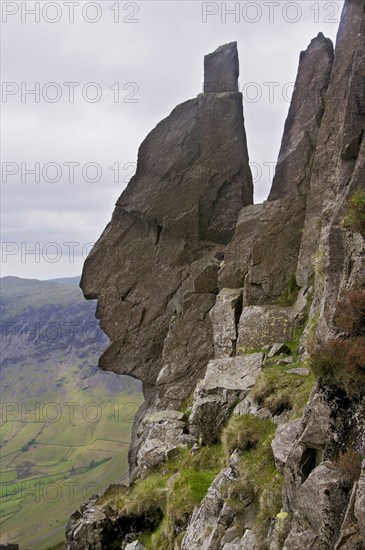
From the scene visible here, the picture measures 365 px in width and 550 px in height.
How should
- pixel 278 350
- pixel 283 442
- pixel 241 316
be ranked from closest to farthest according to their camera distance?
pixel 283 442 → pixel 278 350 → pixel 241 316

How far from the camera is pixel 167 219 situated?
157 ft

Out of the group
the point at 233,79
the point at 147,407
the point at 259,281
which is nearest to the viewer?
the point at 259,281

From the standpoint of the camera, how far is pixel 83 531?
83.1 ft

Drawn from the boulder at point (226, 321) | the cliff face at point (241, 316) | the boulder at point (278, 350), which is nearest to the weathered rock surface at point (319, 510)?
the cliff face at point (241, 316)

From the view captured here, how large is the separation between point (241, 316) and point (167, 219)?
630 inches

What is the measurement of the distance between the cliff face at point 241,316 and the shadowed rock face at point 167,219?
14 cm

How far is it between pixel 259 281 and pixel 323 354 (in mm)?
22541

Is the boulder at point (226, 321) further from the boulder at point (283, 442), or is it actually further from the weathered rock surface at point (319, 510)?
the weathered rock surface at point (319, 510)

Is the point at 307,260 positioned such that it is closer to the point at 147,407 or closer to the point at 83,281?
the point at 147,407

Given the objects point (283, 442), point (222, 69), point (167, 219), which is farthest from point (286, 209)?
point (283, 442)

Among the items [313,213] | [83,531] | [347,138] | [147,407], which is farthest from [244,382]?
[147,407]

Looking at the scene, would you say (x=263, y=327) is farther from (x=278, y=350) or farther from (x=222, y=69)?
(x=222, y=69)

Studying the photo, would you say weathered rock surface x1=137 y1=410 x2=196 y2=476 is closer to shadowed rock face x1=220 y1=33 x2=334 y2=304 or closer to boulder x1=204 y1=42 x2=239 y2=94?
shadowed rock face x1=220 y1=33 x2=334 y2=304

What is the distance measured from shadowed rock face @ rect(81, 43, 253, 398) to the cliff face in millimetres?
137
